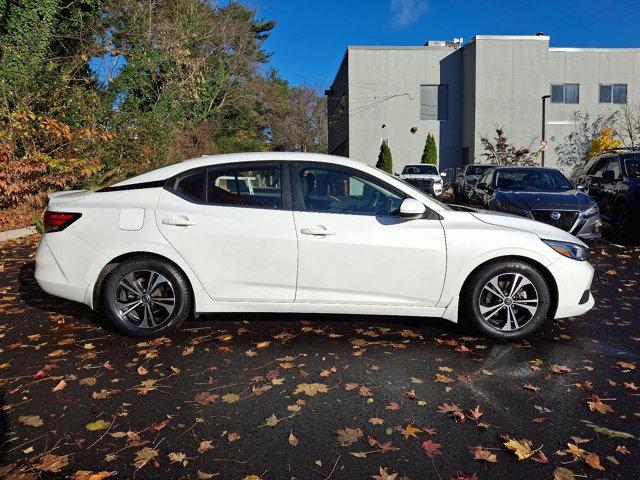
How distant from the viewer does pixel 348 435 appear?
304 cm

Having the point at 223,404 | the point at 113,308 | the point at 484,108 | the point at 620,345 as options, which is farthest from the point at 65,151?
the point at 484,108

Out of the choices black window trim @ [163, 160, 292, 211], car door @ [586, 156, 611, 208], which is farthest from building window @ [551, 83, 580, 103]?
black window trim @ [163, 160, 292, 211]

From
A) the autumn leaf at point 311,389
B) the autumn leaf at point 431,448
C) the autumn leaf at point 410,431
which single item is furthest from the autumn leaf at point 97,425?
the autumn leaf at point 431,448

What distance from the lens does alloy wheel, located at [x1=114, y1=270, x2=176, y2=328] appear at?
459cm

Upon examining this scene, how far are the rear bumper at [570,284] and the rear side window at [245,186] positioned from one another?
2447mm

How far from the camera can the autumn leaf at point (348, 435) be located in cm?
297

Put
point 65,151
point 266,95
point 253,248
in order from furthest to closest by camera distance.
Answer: point 266,95
point 65,151
point 253,248

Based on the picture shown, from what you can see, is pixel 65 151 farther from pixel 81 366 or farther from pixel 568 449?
pixel 568 449

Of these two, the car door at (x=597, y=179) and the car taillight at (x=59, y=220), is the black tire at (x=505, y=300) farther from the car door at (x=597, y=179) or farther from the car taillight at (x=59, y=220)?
the car door at (x=597, y=179)

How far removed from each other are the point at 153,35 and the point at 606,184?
57.7 ft

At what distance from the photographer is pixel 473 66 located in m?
32.9

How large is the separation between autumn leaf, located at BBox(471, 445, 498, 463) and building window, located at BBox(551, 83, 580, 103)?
35112mm

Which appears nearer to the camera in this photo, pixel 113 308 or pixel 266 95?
pixel 113 308

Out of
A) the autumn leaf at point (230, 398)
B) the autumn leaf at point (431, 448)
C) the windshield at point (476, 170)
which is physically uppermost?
the windshield at point (476, 170)
